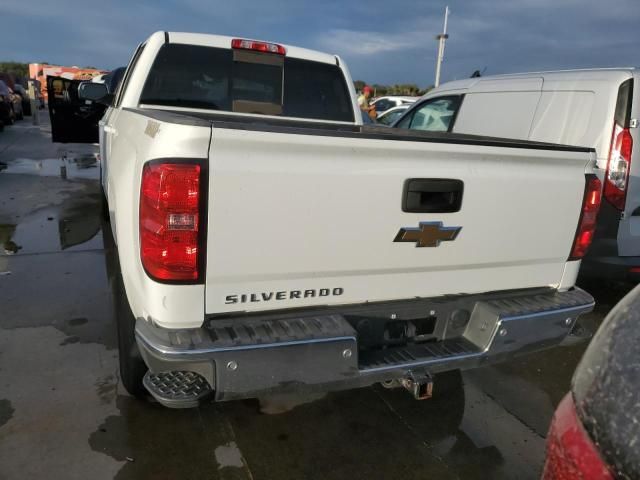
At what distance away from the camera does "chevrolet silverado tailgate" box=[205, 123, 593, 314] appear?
199 centimetres

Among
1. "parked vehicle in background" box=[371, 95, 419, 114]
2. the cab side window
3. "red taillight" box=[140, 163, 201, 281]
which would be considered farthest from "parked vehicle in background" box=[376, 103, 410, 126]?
"red taillight" box=[140, 163, 201, 281]

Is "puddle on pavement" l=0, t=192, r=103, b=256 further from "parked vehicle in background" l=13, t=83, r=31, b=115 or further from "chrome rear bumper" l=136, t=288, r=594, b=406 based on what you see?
"parked vehicle in background" l=13, t=83, r=31, b=115

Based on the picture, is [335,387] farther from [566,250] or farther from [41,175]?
[41,175]

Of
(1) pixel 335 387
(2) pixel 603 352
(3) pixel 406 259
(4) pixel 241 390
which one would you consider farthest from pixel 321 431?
(2) pixel 603 352

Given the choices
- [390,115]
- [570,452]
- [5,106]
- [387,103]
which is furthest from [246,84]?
[5,106]

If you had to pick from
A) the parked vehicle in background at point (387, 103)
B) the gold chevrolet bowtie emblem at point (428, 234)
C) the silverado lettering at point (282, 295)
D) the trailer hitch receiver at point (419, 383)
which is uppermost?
the parked vehicle in background at point (387, 103)

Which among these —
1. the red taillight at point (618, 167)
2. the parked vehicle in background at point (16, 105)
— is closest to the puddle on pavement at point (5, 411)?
the red taillight at point (618, 167)

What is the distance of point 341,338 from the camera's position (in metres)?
2.12

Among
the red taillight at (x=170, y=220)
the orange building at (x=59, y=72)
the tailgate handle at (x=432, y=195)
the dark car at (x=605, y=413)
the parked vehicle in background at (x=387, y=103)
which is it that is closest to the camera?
the dark car at (x=605, y=413)

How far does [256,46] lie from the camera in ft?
13.8

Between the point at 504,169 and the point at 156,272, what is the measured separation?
1700mm

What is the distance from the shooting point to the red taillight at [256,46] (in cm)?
415

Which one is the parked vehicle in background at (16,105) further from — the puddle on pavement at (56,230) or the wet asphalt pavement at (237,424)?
the wet asphalt pavement at (237,424)

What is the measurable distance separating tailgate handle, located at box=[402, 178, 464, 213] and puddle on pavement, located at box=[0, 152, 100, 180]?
9.31 m
